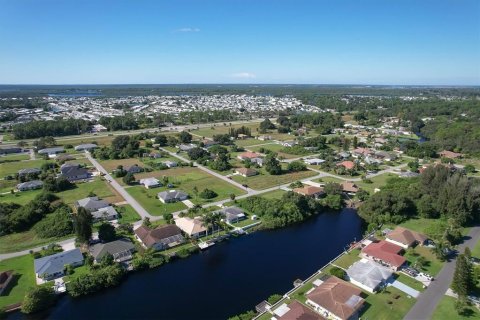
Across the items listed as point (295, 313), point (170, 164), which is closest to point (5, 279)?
point (295, 313)

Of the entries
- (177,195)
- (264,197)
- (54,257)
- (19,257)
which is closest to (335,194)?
(264,197)

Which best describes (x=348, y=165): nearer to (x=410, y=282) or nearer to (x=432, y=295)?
(x=410, y=282)

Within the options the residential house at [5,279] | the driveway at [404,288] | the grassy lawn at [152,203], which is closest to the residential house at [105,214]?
the grassy lawn at [152,203]

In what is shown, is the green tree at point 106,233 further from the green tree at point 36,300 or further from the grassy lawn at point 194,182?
the grassy lawn at point 194,182

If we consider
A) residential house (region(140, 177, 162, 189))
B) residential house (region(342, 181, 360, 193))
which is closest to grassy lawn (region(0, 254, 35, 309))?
residential house (region(140, 177, 162, 189))

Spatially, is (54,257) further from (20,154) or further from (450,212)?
(20,154)
